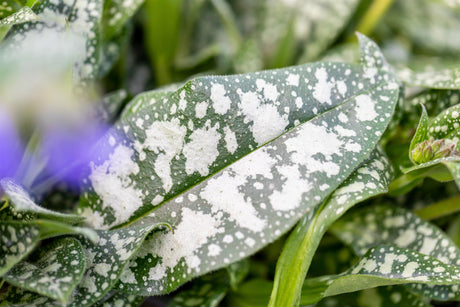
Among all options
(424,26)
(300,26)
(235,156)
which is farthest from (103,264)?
(424,26)

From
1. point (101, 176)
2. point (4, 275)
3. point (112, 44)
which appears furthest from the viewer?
point (112, 44)

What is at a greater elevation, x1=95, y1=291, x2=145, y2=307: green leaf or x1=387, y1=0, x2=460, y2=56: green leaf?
x1=387, y1=0, x2=460, y2=56: green leaf

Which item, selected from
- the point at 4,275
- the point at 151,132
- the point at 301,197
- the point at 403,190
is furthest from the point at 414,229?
the point at 4,275

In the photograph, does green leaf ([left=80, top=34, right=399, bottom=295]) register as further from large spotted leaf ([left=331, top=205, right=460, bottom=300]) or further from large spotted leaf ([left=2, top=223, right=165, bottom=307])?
large spotted leaf ([left=331, top=205, right=460, bottom=300])

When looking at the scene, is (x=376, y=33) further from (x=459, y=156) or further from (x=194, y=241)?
(x=194, y=241)

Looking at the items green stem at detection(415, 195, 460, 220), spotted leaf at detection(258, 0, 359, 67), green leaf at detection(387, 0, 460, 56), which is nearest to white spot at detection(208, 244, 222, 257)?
green stem at detection(415, 195, 460, 220)

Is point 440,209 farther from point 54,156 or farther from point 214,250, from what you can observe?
point 54,156

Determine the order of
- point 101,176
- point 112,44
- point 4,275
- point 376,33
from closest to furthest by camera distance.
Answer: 1. point 4,275
2. point 101,176
3. point 112,44
4. point 376,33
